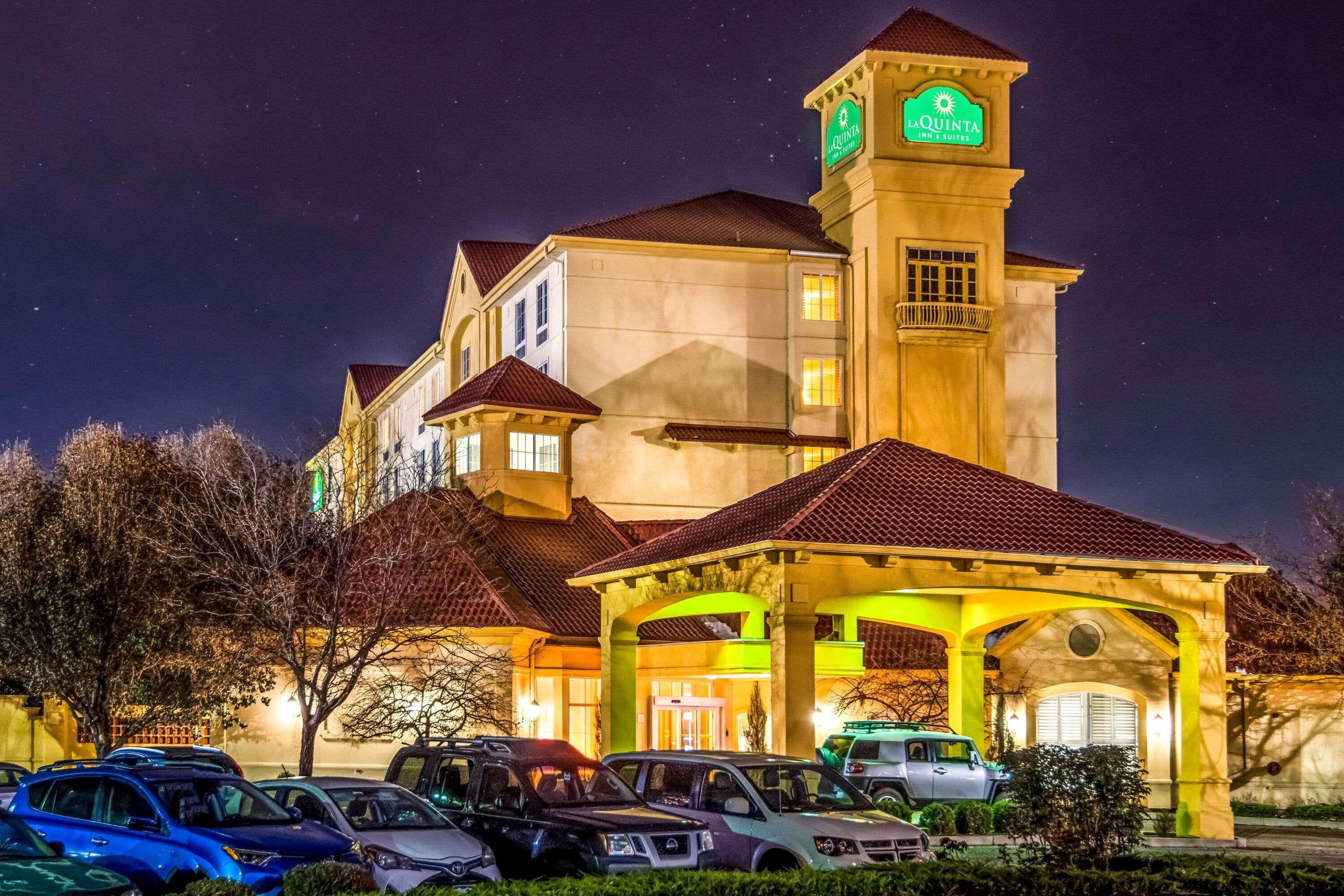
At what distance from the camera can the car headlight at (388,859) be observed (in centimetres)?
1705

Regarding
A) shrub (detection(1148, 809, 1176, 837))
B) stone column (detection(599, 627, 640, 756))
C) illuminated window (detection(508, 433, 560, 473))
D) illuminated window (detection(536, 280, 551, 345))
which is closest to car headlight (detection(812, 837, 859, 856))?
shrub (detection(1148, 809, 1176, 837))

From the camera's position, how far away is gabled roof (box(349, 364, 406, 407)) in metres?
69.9

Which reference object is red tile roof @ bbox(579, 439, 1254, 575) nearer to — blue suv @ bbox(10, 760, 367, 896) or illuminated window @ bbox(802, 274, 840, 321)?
blue suv @ bbox(10, 760, 367, 896)

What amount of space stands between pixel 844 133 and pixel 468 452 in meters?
14.6

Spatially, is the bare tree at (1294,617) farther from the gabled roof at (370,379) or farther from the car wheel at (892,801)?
the gabled roof at (370,379)

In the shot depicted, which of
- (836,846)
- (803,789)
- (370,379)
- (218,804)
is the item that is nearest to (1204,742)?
(803,789)

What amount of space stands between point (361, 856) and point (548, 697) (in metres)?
19.8

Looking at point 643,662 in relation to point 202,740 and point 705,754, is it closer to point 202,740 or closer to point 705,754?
point 202,740

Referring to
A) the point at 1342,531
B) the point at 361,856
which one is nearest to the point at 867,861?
the point at 361,856

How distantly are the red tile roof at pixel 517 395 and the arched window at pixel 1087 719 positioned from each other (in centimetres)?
1410

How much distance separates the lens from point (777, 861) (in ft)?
61.5

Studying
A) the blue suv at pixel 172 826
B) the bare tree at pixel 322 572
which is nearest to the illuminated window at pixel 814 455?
the bare tree at pixel 322 572

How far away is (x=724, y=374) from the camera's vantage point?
4775 cm

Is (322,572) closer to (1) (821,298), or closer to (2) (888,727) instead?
(2) (888,727)
